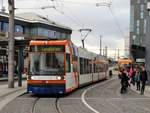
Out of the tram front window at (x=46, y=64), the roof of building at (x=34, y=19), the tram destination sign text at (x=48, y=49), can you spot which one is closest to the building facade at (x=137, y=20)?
the roof of building at (x=34, y=19)

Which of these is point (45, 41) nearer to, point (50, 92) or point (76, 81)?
point (50, 92)

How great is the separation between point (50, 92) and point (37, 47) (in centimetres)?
255

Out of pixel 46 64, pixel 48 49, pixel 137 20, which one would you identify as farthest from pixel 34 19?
pixel 46 64

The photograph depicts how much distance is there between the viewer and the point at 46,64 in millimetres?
26062

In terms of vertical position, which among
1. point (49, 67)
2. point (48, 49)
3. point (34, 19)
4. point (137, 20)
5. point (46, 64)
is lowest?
point (49, 67)

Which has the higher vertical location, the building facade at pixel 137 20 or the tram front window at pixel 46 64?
the building facade at pixel 137 20

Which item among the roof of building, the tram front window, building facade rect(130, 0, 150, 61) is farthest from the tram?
building facade rect(130, 0, 150, 61)

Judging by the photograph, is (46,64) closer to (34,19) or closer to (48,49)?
(48,49)

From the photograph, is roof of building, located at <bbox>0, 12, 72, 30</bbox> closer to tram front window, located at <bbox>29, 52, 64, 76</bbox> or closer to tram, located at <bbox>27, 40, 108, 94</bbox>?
tram, located at <bbox>27, 40, 108, 94</bbox>

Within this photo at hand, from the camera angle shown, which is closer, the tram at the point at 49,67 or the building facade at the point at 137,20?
the tram at the point at 49,67

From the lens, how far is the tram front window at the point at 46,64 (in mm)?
25984

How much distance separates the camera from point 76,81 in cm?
3089

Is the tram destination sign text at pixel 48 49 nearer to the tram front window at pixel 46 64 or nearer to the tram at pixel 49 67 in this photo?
the tram at pixel 49 67

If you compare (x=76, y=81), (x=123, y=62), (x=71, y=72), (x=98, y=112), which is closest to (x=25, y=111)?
(x=98, y=112)
